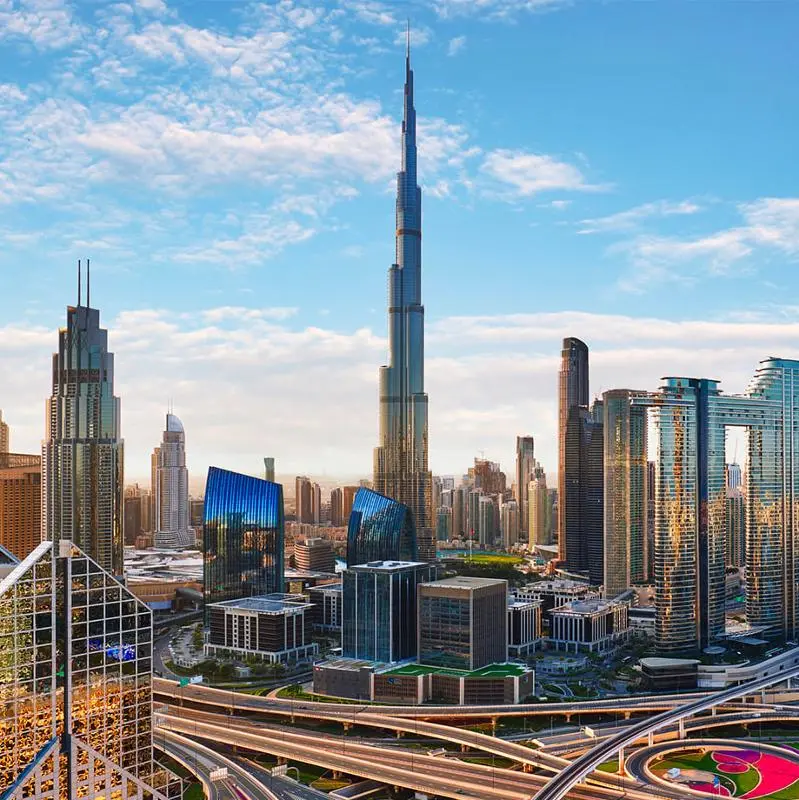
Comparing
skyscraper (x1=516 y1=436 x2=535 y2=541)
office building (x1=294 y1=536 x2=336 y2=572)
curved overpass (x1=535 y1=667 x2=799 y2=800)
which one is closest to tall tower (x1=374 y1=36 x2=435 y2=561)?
office building (x1=294 y1=536 x2=336 y2=572)

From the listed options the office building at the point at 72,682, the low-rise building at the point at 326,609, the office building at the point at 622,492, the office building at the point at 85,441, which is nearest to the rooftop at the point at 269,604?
the low-rise building at the point at 326,609

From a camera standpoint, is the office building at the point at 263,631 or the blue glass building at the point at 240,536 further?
the blue glass building at the point at 240,536

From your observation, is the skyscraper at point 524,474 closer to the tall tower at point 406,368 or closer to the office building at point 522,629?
the tall tower at point 406,368

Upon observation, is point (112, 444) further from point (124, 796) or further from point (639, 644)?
point (124, 796)

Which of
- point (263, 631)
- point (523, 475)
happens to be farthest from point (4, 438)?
point (523, 475)

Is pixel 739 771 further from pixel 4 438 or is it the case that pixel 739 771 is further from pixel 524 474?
pixel 524 474

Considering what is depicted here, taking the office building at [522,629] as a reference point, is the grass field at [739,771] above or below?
below

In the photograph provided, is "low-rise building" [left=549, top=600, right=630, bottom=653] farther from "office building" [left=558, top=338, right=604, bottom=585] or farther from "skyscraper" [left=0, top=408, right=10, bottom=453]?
"skyscraper" [left=0, top=408, right=10, bottom=453]
